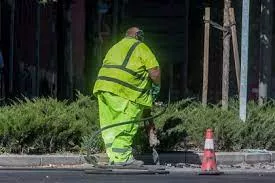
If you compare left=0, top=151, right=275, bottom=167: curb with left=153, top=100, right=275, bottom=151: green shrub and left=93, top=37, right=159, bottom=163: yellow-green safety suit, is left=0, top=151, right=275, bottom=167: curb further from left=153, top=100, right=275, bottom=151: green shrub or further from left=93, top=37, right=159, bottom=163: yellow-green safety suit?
left=93, top=37, right=159, bottom=163: yellow-green safety suit

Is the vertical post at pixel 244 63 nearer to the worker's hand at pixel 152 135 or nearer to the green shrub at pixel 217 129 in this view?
the green shrub at pixel 217 129

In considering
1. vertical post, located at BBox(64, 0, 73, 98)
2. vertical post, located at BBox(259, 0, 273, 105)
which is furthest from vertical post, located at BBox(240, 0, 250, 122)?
vertical post, located at BBox(64, 0, 73, 98)

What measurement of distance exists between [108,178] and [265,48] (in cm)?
879

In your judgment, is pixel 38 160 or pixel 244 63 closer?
pixel 38 160

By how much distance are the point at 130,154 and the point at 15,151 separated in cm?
184

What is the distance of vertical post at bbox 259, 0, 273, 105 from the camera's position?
704 inches

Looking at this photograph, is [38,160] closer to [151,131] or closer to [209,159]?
[151,131]

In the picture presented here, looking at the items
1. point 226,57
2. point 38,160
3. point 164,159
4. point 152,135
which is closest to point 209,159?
point 152,135

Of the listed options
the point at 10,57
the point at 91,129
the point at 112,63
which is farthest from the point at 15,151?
the point at 10,57

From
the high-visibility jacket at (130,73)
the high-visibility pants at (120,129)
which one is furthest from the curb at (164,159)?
the high-visibility jacket at (130,73)

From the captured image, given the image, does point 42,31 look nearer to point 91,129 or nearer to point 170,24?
point 170,24

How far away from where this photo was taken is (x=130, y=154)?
11.3m

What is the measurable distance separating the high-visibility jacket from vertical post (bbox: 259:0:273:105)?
6568mm

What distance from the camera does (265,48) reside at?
18.6m
